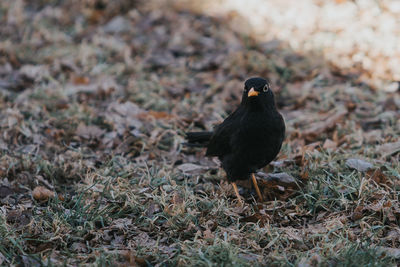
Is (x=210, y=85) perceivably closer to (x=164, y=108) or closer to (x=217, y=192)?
(x=164, y=108)

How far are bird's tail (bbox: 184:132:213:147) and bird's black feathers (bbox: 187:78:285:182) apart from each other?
0.48m

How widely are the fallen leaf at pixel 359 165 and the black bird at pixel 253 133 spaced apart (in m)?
0.72

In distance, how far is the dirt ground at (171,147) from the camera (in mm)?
3314

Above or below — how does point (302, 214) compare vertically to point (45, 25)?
below

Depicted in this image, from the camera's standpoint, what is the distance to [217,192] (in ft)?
13.7

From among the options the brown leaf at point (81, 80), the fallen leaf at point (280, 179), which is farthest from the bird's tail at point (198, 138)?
the brown leaf at point (81, 80)

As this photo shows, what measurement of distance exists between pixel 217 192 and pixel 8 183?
5.73 feet

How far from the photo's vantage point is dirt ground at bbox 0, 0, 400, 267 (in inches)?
130

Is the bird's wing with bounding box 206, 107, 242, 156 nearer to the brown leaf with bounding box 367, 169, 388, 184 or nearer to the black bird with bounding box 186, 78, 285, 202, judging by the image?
the black bird with bounding box 186, 78, 285, 202

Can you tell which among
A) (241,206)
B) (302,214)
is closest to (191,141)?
(241,206)

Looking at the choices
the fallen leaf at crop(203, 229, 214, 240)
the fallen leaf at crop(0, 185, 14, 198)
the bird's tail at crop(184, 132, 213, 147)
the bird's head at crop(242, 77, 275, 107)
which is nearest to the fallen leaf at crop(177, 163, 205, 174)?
the bird's tail at crop(184, 132, 213, 147)

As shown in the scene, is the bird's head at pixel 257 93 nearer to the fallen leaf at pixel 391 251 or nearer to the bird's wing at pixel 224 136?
the bird's wing at pixel 224 136

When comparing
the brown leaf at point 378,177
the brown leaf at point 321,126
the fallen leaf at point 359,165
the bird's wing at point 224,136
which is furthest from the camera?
the brown leaf at point 321,126

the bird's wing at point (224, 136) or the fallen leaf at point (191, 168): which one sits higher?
the bird's wing at point (224, 136)
